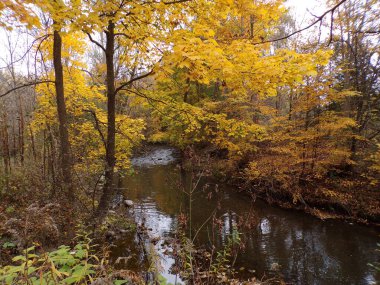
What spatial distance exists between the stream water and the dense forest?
56 cm

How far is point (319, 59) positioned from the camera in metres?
3.46

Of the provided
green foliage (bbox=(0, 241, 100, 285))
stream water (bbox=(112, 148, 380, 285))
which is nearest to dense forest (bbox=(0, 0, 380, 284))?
green foliage (bbox=(0, 241, 100, 285))

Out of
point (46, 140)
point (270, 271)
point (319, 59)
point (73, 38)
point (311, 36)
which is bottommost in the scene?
point (270, 271)

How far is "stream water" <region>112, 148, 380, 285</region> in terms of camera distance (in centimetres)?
628

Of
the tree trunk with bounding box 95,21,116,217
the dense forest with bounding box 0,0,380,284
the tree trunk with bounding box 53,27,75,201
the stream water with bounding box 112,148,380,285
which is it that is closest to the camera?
the dense forest with bounding box 0,0,380,284

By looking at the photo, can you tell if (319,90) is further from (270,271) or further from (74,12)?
(74,12)

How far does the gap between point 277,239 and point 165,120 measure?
507 cm

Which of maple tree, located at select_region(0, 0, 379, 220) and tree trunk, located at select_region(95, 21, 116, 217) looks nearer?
maple tree, located at select_region(0, 0, 379, 220)

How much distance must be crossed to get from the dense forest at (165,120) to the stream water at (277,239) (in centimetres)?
56

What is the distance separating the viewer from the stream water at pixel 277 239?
628 cm

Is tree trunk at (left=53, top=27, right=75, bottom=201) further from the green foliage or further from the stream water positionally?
the green foliage

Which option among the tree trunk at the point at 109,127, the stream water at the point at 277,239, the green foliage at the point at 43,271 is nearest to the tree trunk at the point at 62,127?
the tree trunk at the point at 109,127

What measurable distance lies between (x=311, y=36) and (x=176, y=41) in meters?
10.1

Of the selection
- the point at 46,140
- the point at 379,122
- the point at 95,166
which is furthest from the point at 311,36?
the point at 46,140
